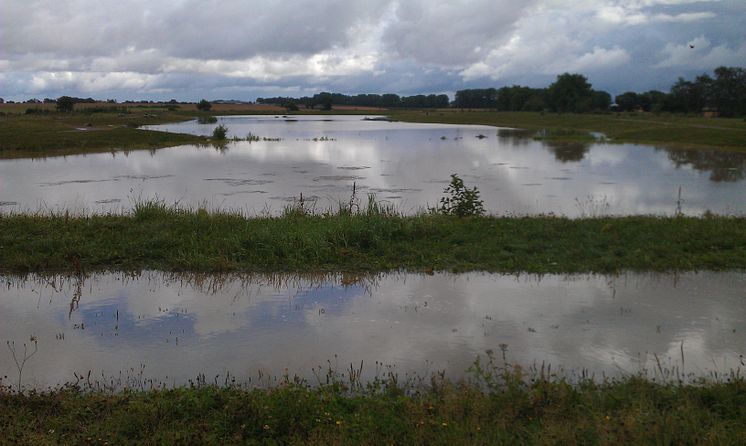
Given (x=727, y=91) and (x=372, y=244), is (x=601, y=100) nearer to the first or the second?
(x=727, y=91)

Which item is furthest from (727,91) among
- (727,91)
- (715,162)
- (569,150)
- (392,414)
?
(392,414)

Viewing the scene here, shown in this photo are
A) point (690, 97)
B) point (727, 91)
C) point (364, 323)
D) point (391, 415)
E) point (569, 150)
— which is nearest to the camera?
point (391, 415)

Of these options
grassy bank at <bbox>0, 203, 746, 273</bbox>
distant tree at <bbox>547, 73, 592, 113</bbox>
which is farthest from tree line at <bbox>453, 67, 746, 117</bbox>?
grassy bank at <bbox>0, 203, 746, 273</bbox>

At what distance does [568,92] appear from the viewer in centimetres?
9244

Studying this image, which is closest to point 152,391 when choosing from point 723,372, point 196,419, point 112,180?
point 196,419

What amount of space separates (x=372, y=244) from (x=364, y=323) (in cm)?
291

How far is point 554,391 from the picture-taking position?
4.50m

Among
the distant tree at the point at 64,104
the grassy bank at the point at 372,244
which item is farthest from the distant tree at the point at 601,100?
the grassy bank at the point at 372,244

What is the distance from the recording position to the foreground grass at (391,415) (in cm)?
393

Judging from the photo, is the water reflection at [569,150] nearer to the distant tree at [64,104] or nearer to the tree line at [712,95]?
the tree line at [712,95]

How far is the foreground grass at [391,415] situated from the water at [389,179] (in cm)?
901

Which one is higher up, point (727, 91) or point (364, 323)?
point (727, 91)

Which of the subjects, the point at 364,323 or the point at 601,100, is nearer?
the point at 364,323

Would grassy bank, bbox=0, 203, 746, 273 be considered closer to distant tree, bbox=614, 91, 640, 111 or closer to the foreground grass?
the foreground grass
